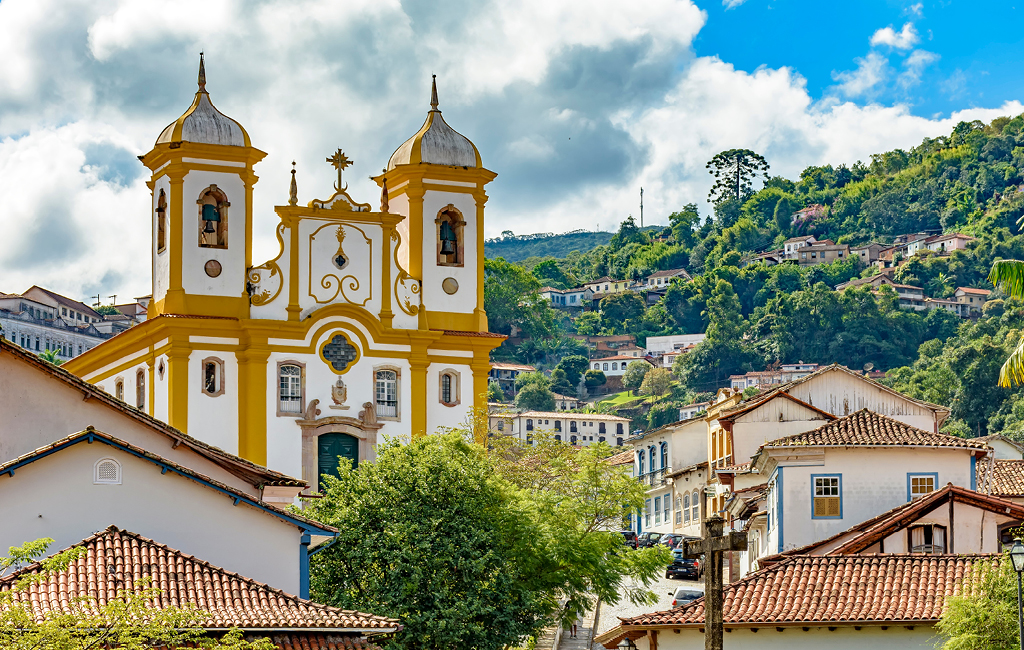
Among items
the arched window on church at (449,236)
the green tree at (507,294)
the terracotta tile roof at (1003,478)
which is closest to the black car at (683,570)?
the terracotta tile roof at (1003,478)

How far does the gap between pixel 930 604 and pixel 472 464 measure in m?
10.3

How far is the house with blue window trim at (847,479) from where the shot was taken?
43312mm

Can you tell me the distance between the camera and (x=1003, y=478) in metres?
53.0

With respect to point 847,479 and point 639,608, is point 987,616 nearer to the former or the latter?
point 847,479

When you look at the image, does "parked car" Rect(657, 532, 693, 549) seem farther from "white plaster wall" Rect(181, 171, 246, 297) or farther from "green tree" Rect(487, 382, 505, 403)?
"green tree" Rect(487, 382, 505, 403)

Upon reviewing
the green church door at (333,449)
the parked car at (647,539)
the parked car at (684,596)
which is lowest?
the parked car at (684,596)

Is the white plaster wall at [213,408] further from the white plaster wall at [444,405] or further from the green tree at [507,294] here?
the green tree at [507,294]

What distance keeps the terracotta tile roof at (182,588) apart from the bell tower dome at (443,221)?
106ft

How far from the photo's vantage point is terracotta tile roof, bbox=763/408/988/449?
43.5 meters

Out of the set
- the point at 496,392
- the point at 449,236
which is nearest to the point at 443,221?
the point at 449,236

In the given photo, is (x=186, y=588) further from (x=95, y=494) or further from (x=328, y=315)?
(x=328, y=315)

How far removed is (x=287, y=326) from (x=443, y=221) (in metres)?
7.20

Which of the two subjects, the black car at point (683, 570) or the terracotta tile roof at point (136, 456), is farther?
the black car at point (683, 570)

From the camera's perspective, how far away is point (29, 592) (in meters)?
26.5
